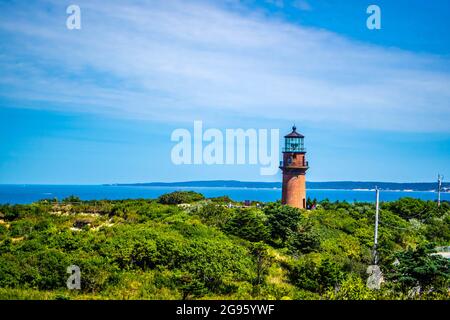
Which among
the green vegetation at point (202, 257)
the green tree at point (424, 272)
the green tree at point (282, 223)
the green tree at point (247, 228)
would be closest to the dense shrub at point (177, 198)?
the green vegetation at point (202, 257)

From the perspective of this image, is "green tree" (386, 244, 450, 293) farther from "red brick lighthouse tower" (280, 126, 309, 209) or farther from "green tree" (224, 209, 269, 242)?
"red brick lighthouse tower" (280, 126, 309, 209)

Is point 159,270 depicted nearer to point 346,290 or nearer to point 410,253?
point 346,290

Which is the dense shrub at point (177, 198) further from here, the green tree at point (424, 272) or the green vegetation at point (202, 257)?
the green tree at point (424, 272)

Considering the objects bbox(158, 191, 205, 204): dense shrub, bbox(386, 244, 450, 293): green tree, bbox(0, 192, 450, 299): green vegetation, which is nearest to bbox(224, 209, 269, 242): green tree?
bbox(0, 192, 450, 299): green vegetation

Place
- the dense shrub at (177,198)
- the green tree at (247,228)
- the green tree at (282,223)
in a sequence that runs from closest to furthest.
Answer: the green tree at (247,228) → the green tree at (282,223) → the dense shrub at (177,198)

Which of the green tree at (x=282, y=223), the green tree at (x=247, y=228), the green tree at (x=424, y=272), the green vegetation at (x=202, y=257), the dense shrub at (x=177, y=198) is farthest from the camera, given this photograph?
the dense shrub at (x=177, y=198)

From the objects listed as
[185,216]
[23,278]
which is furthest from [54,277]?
[185,216]
